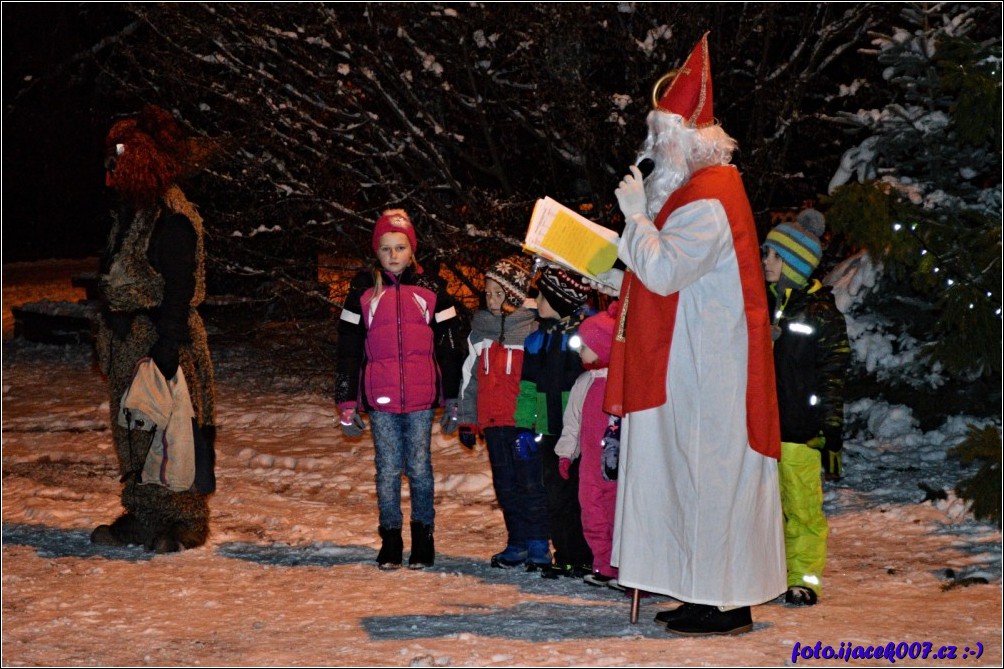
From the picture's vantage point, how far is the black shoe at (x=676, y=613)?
5312 millimetres

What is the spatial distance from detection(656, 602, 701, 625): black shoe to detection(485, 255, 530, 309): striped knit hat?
6.67 feet

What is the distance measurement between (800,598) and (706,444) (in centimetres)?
122

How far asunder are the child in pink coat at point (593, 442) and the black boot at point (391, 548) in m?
1.06

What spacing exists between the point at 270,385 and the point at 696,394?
370 inches

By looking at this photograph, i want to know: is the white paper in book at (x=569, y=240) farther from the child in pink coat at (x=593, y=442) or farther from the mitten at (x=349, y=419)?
the mitten at (x=349, y=419)

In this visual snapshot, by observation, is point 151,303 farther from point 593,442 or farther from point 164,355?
point 593,442

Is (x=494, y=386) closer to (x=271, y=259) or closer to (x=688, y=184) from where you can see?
(x=688, y=184)

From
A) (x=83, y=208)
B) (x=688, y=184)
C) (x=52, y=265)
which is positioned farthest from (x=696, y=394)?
(x=83, y=208)

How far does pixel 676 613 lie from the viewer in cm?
538

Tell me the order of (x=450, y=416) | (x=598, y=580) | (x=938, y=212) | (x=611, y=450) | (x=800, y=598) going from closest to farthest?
(x=800, y=598) < (x=611, y=450) < (x=598, y=580) < (x=450, y=416) < (x=938, y=212)

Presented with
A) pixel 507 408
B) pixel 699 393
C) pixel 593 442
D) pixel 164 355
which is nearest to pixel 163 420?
pixel 164 355

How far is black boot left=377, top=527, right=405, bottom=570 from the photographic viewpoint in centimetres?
679

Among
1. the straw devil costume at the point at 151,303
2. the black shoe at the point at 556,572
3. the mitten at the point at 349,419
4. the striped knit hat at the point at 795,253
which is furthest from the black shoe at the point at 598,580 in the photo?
the straw devil costume at the point at 151,303

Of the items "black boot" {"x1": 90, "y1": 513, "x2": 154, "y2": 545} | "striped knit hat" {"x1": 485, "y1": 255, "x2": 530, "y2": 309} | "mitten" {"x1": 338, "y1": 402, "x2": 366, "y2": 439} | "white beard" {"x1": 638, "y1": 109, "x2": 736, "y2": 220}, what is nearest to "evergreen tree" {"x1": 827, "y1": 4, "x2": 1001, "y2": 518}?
"striped knit hat" {"x1": 485, "y1": 255, "x2": 530, "y2": 309}
